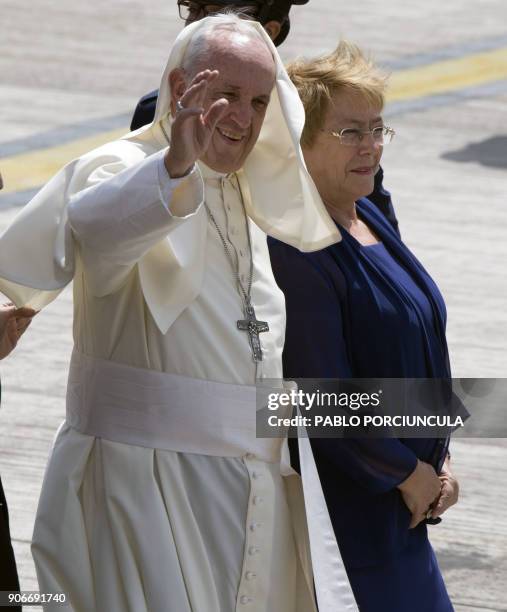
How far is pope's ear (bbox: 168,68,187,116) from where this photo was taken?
3.00 metres

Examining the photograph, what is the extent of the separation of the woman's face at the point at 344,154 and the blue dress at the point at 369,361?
0.11m

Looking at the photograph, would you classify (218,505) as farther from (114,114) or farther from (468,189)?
(114,114)

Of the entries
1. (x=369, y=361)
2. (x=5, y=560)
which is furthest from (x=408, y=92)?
(x=5, y=560)

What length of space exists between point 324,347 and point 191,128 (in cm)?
76

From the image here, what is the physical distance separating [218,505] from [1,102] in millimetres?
9079

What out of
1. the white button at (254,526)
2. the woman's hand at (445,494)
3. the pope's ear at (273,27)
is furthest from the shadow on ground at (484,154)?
the white button at (254,526)

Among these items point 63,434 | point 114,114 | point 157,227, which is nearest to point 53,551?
point 63,434

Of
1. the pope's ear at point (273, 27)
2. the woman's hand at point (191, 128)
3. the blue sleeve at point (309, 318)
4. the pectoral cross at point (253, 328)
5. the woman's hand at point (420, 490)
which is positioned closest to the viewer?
the woman's hand at point (191, 128)

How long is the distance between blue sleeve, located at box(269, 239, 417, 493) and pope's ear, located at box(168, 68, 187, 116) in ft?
1.62

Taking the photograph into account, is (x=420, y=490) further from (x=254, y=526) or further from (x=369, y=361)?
(x=254, y=526)

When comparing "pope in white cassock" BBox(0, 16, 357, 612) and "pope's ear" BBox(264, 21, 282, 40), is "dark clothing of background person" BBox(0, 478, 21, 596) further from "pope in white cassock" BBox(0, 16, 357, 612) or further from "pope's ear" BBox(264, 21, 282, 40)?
"pope's ear" BBox(264, 21, 282, 40)

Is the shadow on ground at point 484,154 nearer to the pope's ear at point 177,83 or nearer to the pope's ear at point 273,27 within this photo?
the pope's ear at point 273,27

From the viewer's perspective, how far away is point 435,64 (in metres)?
13.3

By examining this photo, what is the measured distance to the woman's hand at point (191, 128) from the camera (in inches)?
108
